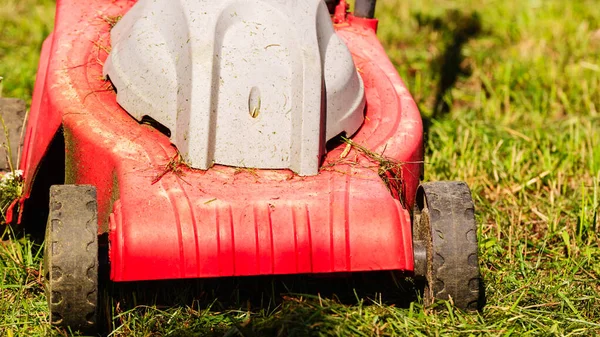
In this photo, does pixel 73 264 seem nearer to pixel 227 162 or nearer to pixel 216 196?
pixel 216 196

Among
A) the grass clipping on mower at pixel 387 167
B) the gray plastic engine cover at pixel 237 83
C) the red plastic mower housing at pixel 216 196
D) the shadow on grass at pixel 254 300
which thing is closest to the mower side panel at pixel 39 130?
the red plastic mower housing at pixel 216 196

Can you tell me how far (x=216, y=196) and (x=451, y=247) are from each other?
618 mm

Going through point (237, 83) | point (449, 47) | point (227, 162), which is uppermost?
point (449, 47)

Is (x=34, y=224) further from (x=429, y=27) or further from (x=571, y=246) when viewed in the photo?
(x=429, y=27)

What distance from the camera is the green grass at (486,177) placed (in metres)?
2.65

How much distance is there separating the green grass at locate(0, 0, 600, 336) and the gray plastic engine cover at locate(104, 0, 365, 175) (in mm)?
414

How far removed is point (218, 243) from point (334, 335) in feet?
1.27

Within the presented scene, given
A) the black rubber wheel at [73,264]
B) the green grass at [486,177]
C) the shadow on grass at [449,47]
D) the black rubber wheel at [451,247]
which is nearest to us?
the black rubber wheel at [73,264]

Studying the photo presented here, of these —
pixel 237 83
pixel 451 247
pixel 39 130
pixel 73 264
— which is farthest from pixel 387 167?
pixel 39 130

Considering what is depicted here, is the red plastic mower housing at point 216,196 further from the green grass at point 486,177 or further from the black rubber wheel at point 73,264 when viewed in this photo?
the green grass at point 486,177

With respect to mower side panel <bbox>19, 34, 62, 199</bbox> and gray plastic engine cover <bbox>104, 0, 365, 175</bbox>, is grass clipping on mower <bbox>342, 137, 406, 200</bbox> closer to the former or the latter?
gray plastic engine cover <bbox>104, 0, 365, 175</bbox>

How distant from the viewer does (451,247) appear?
98.9 inches

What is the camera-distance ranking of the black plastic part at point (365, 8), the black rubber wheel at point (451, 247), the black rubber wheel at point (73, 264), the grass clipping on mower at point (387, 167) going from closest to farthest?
the black rubber wheel at point (73, 264)
the black rubber wheel at point (451, 247)
the grass clipping on mower at point (387, 167)
the black plastic part at point (365, 8)

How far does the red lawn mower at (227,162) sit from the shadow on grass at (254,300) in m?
0.17
